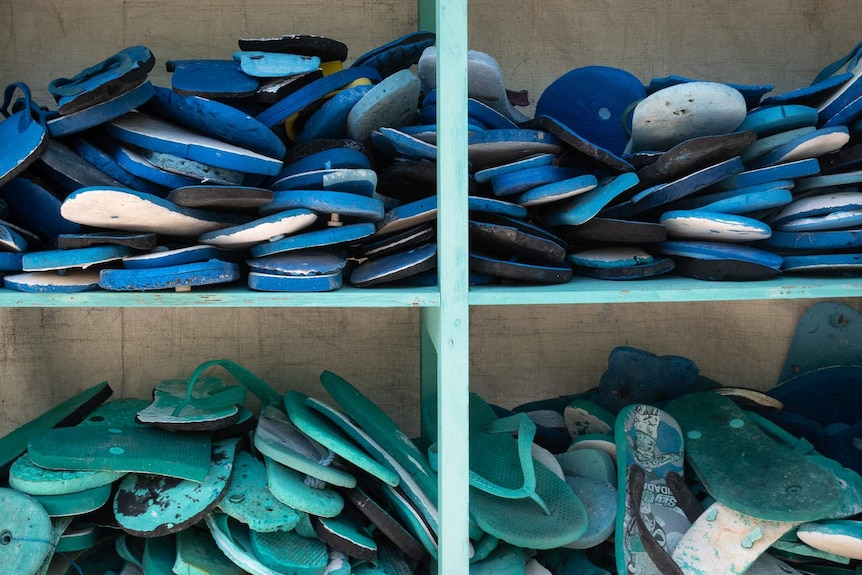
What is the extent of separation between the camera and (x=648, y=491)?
1.40 metres

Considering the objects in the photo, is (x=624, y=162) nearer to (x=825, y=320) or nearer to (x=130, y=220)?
(x=130, y=220)

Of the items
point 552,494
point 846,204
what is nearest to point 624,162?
point 846,204

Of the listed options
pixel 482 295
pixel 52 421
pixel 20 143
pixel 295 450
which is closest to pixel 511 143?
pixel 482 295

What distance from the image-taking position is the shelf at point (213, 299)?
1108mm

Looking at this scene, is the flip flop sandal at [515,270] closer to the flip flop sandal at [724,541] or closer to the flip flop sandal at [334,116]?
the flip flop sandal at [334,116]

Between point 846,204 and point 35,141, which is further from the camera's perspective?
point 846,204

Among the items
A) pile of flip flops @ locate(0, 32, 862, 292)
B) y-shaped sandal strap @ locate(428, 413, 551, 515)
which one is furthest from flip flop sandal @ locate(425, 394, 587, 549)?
pile of flip flops @ locate(0, 32, 862, 292)

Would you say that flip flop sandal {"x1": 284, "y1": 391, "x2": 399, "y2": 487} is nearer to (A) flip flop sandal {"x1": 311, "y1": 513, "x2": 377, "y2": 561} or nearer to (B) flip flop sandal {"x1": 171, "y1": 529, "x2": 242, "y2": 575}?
(A) flip flop sandal {"x1": 311, "y1": 513, "x2": 377, "y2": 561}

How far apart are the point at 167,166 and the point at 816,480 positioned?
1.14 metres

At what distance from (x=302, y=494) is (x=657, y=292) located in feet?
2.06

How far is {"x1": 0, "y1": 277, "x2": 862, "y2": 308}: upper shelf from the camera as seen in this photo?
3.65 ft

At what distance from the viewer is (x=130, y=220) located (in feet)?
3.67

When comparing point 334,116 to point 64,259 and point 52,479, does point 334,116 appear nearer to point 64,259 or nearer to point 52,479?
point 64,259

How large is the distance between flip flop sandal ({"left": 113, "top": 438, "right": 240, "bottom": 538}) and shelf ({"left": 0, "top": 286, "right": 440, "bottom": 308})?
12.9 inches
